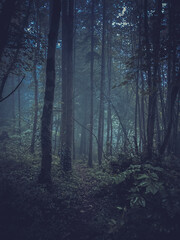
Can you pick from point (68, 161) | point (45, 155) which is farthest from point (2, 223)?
point (68, 161)

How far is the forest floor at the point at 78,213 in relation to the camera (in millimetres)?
3256

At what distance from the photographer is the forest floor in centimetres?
326

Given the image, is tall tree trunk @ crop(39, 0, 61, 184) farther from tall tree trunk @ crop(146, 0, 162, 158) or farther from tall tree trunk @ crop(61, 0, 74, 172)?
tall tree trunk @ crop(146, 0, 162, 158)

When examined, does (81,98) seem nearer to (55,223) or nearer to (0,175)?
(0,175)

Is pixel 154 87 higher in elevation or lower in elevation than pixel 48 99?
higher

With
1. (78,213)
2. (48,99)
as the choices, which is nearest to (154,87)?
(48,99)

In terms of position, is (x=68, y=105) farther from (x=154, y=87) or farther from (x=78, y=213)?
(x=78, y=213)

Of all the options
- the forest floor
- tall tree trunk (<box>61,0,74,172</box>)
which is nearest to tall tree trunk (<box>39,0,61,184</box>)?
the forest floor

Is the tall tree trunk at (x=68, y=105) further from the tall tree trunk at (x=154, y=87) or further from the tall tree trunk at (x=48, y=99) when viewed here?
the tall tree trunk at (x=154, y=87)

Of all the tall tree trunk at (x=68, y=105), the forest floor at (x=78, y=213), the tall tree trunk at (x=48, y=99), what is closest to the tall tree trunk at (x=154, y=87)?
the forest floor at (x=78, y=213)

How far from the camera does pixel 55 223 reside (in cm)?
401

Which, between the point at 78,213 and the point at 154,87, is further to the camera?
the point at 154,87

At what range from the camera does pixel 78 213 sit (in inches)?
184

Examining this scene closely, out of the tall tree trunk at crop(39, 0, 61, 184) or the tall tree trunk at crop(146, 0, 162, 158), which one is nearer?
the tall tree trunk at crop(146, 0, 162, 158)
